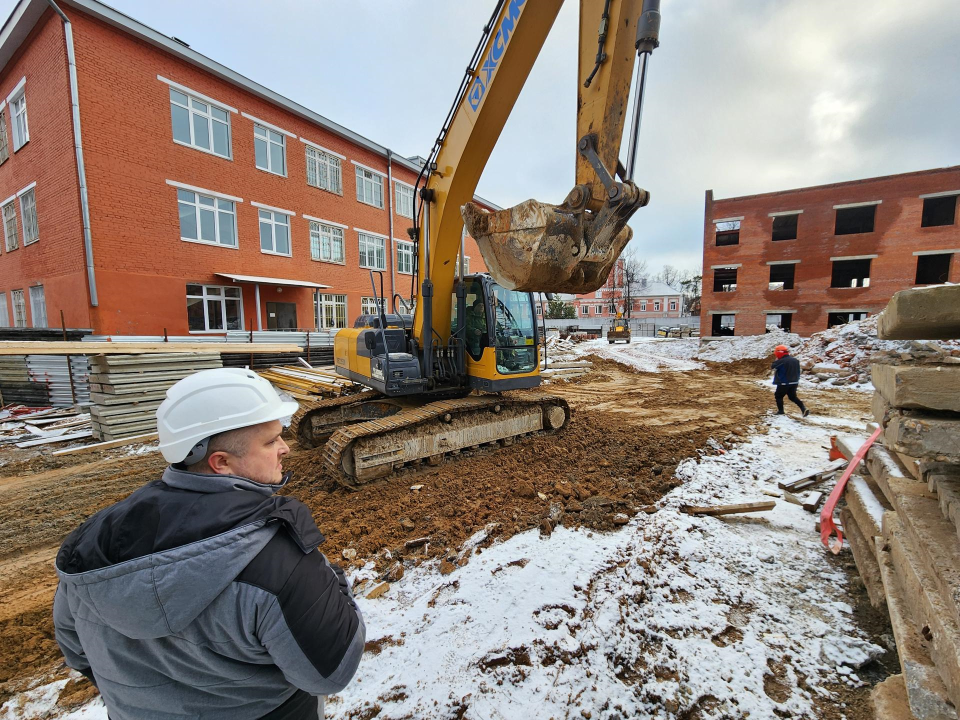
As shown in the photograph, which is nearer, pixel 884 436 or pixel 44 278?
pixel 884 436

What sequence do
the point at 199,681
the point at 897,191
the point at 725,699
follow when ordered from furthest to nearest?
the point at 897,191, the point at 725,699, the point at 199,681

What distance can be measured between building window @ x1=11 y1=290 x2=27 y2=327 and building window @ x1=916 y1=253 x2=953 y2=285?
43132mm

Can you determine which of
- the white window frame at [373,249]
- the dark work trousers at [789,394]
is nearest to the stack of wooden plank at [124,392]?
the dark work trousers at [789,394]

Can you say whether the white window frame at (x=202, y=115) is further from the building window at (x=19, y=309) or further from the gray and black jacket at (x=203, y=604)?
the gray and black jacket at (x=203, y=604)

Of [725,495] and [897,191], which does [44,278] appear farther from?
[897,191]

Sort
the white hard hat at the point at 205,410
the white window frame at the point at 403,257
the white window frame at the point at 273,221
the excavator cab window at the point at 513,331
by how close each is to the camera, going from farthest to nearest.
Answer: the white window frame at the point at 403,257 < the white window frame at the point at 273,221 < the excavator cab window at the point at 513,331 < the white hard hat at the point at 205,410

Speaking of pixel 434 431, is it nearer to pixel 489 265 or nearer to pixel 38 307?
pixel 489 265

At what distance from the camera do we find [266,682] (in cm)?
129

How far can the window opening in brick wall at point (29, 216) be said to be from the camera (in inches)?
577

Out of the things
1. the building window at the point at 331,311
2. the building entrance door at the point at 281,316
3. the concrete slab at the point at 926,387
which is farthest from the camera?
the building window at the point at 331,311

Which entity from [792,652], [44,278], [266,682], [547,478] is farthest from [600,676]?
[44,278]

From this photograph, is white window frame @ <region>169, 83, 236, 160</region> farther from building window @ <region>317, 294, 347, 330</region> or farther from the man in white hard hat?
the man in white hard hat

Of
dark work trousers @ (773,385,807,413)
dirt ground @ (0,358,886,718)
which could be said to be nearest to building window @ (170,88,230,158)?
dirt ground @ (0,358,886,718)

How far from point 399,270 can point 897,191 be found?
28859 mm
